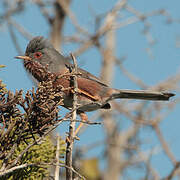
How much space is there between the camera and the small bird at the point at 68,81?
3.87 m

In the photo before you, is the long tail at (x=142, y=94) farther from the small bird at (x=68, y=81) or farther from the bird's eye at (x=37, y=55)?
the bird's eye at (x=37, y=55)

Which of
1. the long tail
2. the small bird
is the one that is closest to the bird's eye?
the small bird

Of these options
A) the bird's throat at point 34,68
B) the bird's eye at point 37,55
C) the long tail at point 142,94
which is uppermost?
the long tail at point 142,94

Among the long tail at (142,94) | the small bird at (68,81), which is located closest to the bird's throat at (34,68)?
the small bird at (68,81)

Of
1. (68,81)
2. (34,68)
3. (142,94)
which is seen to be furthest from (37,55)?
(142,94)

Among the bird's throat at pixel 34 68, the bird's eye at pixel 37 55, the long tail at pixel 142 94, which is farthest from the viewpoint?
the long tail at pixel 142 94

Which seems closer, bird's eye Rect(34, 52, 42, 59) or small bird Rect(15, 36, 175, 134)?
small bird Rect(15, 36, 175, 134)

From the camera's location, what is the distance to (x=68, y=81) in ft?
12.6

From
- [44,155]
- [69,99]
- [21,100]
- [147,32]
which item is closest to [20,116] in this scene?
[21,100]

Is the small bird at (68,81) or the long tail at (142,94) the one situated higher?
the long tail at (142,94)

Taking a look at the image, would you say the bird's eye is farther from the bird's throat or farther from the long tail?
the long tail

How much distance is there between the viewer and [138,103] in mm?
11867

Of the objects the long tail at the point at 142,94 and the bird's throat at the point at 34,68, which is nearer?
the bird's throat at the point at 34,68

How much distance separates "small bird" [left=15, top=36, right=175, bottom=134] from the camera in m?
3.87
